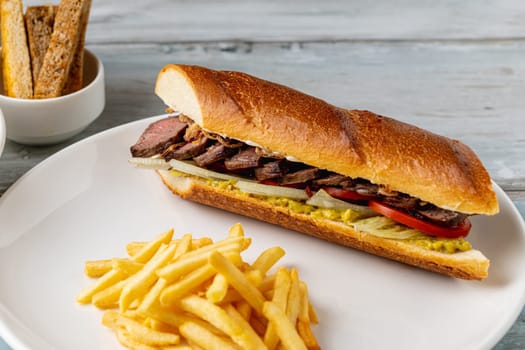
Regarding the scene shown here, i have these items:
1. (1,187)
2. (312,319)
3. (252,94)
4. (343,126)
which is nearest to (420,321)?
(312,319)

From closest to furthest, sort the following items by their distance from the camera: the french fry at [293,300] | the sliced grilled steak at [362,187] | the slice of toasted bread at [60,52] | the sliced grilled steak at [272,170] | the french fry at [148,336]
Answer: the french fry at [148,336], the french fry at [293,300], the sliced grilled steak at [362,187], the sliced grilled steak at [272,170], the slice of toasted bread at [60,52]

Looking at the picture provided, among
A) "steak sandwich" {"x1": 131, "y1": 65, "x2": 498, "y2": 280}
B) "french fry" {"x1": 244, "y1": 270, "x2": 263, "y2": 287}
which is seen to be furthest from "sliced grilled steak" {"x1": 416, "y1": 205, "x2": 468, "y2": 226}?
"french fry" {"x1": 244, "y1": 270, "x2": 263, "y2": 287}

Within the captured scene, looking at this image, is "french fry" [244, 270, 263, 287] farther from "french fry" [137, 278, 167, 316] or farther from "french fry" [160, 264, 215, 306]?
"french fry" [137, 278, 167, 316]

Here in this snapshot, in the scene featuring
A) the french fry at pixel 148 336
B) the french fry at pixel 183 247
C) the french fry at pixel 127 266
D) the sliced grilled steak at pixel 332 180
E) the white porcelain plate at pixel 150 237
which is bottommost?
the white porcelain plate at pixel 150 237

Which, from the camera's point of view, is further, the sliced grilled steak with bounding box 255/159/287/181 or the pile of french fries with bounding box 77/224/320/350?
the sliced grilled steak with bounding box 255/159/287/181

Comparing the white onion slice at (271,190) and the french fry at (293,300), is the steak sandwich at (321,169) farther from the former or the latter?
the french fry at (293,300)

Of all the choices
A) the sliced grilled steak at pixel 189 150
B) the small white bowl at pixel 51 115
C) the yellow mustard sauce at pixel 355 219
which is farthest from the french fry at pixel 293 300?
the small white bowl at pixel 51 115

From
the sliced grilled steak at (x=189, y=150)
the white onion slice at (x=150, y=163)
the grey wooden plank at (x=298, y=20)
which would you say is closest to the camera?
the sliced grilled steak at (x=189, y=150)

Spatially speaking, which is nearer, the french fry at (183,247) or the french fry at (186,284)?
the french fry at (186,284)
